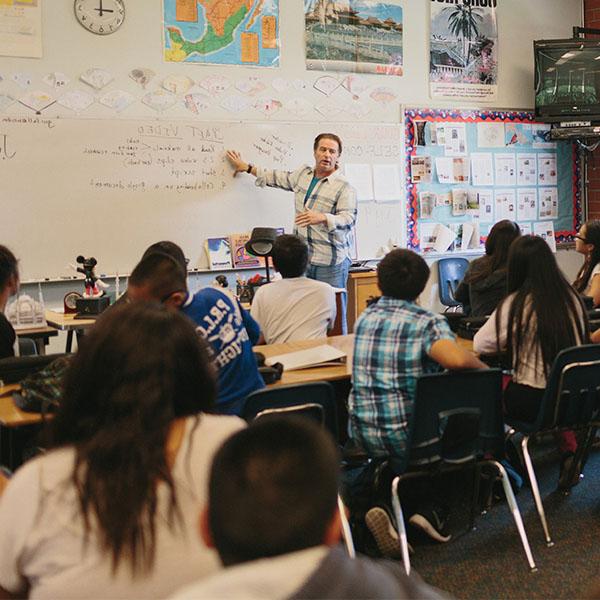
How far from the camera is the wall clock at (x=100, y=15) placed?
565 centimetres

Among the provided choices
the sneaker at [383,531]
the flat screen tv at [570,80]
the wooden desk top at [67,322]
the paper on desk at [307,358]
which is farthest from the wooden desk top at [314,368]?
the flat screen tv at [570,80]

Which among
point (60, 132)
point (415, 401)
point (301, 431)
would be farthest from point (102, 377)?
point (60, 132)

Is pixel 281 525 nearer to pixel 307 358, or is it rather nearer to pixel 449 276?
pixel 307 358

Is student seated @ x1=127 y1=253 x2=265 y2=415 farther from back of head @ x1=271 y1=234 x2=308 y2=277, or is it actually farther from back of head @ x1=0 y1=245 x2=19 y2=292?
back of head @ x1=271 y1=234 x2=308 y2=277

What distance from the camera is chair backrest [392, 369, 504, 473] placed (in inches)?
117

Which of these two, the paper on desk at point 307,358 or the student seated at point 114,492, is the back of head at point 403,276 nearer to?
the paper on desk at point 307,358

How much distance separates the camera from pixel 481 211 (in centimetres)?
732

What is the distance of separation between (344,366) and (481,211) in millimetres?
4166

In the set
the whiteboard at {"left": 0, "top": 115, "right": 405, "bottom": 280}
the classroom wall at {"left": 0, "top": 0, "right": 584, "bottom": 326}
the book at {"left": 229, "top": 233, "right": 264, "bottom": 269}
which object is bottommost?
the book at {"left": 229, "top": 233, "right": 264, "bottom": 269}

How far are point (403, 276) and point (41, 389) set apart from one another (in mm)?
1325

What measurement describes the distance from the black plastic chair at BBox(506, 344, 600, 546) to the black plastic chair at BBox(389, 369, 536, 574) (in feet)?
0.87

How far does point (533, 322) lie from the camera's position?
3.48m

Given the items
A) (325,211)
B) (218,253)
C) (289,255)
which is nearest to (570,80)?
(325,211)

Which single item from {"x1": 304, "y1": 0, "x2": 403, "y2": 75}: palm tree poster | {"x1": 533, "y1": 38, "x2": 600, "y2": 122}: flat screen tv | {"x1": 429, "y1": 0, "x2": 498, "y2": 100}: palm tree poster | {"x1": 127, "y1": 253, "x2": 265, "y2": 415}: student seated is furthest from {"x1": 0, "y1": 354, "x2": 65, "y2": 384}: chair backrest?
{"x1": 533, "y1": 38, "x2": 600, "y2": 122}: flat screen tv
